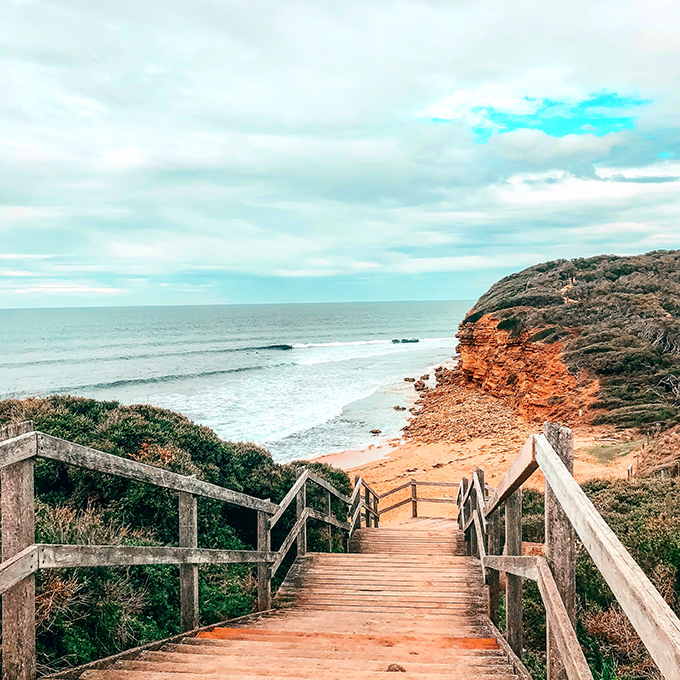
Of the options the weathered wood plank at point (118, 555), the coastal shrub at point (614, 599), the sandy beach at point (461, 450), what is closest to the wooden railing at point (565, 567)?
the coastal shrub at point (614, 599)

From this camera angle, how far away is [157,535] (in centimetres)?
570

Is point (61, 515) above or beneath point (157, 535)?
above

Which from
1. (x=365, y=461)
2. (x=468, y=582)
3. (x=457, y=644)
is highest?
(x=457, y=644)

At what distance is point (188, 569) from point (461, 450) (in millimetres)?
19716

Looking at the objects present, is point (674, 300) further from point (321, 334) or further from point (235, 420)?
point (321, 334)

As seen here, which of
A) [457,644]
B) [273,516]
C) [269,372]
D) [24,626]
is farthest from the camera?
[269,372]

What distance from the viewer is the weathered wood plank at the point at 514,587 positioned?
325 cm

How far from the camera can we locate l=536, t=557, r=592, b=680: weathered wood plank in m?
2.03

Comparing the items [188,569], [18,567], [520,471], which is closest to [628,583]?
[520,471]

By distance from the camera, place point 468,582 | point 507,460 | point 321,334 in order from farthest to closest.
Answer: point 321,334 < point 507,460 < point 468,582

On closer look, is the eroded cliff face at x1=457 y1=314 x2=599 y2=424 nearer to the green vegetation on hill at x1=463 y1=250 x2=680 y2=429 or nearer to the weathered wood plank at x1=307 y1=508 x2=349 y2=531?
the green vegetation on hill at x1=463 y1=250 x2=680 y2=429

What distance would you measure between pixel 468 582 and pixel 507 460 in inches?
568

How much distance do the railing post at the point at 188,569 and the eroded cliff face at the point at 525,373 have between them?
19581 mm

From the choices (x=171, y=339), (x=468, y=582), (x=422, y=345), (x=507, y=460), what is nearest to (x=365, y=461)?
(x=507, y=460)
